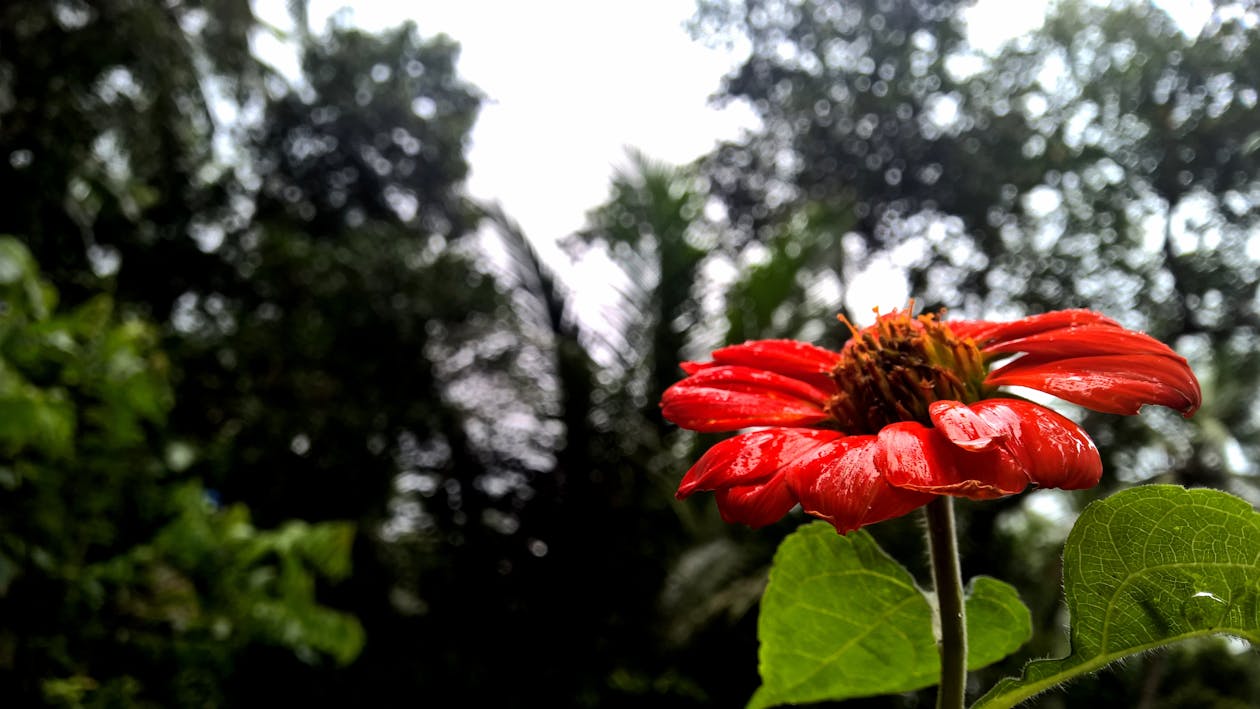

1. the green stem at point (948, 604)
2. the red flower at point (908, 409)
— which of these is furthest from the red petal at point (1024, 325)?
the green stem at point (948, 604)

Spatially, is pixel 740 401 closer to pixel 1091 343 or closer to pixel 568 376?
pixel 1091 343

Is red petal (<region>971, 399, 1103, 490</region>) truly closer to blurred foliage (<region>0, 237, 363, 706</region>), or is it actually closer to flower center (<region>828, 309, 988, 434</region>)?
flower center (<region>828, 309, 988, 434</region>)

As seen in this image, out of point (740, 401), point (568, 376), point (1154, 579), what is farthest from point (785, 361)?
point (568, 376)

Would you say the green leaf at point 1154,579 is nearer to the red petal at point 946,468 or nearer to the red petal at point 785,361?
the red petal at point 946,468

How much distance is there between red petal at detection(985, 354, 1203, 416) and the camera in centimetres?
24

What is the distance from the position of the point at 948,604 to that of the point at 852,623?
6 centimetres

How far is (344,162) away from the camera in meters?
8.02

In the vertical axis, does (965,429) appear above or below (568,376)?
below

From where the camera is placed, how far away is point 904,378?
0.32 meters

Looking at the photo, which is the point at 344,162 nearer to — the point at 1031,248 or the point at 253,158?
the point at 253,158

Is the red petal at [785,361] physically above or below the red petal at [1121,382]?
above

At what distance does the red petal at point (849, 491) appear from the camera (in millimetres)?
214

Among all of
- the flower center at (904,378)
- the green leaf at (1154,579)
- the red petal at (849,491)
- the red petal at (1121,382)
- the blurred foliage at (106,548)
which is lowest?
the green leaf at (1154,579)

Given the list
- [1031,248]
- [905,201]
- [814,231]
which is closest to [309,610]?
[814,231]
